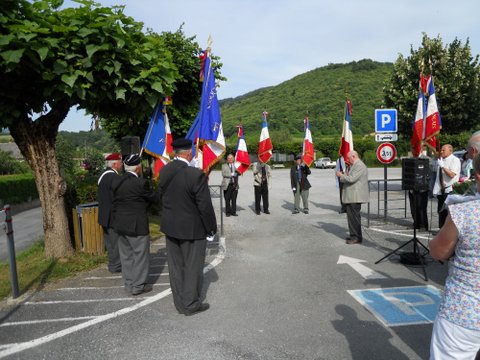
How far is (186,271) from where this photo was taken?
453 cm

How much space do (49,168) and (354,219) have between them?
5.85 metres

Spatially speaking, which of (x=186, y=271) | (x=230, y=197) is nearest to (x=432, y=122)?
(x=230, y=197)

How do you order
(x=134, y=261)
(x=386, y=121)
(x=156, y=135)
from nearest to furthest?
(x=134, y=261) < (x=156, y=135) < (x=386, y=121)

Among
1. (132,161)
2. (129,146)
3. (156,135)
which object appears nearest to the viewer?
(132,161)

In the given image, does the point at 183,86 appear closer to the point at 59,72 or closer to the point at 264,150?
the point at 264,150

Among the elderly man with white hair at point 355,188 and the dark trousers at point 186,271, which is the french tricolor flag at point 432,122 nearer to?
the elderly man with white hair at point 355,188

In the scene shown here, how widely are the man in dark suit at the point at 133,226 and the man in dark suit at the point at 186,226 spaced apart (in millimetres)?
731

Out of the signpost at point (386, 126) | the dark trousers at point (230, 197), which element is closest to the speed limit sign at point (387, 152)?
the signpost at point (386, 126)

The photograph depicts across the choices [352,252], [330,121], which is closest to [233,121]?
[330,121]

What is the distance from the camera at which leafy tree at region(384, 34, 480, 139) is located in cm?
1620

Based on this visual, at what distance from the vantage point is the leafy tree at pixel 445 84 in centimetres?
1620

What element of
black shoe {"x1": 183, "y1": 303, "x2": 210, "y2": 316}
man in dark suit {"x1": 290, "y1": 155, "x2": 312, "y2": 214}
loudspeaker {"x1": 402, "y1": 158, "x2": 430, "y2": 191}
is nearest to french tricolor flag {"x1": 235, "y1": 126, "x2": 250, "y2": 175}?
man in dark suit {"x1": 290, "y1": 155, "x2": 312, "y2": 214}

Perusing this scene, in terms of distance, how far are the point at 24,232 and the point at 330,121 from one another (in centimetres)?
7461

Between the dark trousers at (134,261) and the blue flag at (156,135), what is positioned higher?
the blue flag at (156,135)
